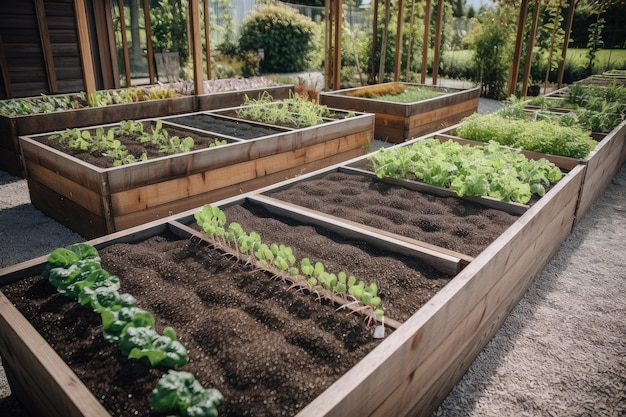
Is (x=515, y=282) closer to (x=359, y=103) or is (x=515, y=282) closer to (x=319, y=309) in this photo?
(x=319, y=309)

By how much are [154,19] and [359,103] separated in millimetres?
7479

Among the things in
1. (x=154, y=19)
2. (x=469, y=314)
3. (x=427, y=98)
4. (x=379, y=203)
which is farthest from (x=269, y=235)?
(x=154, y=19)

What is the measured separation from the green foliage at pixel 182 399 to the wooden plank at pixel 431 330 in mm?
285

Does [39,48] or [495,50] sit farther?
[495,50]

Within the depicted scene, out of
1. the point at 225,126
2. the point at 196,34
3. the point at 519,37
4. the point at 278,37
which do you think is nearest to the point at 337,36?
the point at 196,34

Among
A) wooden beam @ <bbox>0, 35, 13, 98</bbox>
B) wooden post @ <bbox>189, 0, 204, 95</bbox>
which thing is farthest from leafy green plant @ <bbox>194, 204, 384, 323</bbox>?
wooden beam @ <bbox>0, 35, 13, 98</bbox>

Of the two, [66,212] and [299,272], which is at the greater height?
[299,272]

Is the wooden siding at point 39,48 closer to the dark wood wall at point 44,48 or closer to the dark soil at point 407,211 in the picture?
the dark wood wall at point 44,48

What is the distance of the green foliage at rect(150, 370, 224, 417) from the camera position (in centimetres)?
138

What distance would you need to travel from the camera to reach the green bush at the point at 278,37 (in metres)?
17.5

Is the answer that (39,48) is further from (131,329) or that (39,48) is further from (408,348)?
(408,348)

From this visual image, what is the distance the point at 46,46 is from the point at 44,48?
0.17 feet

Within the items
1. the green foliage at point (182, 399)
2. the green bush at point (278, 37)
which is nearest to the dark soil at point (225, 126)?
the green foliage at point (182, 399)

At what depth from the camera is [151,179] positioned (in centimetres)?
378
